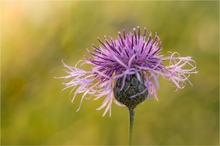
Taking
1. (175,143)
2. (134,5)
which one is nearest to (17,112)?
(175,143)

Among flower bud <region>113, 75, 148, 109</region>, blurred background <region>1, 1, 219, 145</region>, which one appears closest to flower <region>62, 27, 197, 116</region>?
flower bud <region>113, 75, 148, 109</region>

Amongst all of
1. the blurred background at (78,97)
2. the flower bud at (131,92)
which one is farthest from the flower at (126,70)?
the blurred background at (78,97)

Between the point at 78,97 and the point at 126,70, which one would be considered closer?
the point at 126,70

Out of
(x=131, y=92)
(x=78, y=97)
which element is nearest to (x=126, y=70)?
(x=131, y=92)

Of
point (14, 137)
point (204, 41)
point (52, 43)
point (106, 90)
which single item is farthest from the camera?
point (204, 41)

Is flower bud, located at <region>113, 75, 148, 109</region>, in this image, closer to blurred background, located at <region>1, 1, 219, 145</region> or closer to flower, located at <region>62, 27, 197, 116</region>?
flower, located at <region>62, 27, 197, 116</region>

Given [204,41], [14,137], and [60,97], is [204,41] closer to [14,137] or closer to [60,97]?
[60,97]

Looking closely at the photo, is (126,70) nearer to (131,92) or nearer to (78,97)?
(131,92)

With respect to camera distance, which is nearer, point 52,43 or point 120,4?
point 52,43

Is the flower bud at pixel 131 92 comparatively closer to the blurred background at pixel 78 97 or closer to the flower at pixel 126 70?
the flower at pixel 126 70
